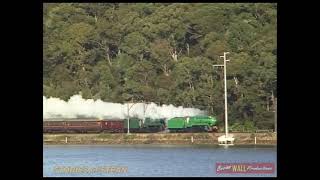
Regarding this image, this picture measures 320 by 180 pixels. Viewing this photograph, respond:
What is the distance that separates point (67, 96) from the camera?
41875 mm

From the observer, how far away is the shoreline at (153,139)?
3431 centimetres

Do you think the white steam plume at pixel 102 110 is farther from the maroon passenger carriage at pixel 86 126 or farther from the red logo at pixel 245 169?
the red logo at pixel 245 169

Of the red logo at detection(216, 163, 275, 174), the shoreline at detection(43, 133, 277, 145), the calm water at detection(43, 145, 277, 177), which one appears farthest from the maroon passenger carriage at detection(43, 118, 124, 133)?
the red logo at detection(216, 163, 275, 174)

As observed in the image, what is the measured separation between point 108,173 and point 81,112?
1940 centimetres

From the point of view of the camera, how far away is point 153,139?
3562 centimetres

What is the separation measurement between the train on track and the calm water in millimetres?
2317

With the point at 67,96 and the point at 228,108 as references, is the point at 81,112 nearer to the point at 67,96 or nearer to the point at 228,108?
the point at 67,96

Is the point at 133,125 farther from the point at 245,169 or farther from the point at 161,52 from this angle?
the point at 245,169

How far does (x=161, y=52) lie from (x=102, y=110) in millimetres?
4128

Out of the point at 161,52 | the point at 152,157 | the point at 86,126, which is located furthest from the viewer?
the point at 161,52

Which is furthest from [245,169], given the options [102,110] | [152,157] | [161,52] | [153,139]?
[161,52]

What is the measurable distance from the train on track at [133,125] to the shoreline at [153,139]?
43 cm

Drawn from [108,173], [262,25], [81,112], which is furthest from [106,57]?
[108,173]

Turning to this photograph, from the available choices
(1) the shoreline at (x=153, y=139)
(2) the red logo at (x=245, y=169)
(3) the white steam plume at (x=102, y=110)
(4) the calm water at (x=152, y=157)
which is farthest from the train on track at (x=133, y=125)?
(2) the red logo at (x=245, y=169)
